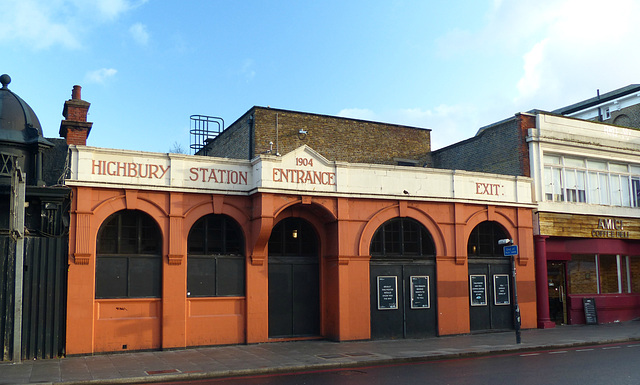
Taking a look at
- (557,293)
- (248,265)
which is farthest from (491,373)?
(557,293)

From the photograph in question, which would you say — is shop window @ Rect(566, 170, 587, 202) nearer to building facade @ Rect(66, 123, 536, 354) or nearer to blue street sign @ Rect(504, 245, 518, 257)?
building facade @ Rect(66, 123, 536, 354)

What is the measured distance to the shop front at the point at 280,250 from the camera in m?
16.1

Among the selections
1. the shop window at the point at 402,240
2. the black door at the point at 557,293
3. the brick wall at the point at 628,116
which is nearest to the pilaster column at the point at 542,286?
the black door at the point at 557,293

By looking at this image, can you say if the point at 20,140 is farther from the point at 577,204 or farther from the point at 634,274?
the point at 634,274

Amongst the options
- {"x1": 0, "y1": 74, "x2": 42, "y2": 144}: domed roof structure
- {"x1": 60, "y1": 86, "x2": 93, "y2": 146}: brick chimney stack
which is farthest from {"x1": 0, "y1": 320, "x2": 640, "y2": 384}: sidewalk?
{"x1": 60, "y1": 86, "x2": 93, "y2": 146}: brick chimney stack

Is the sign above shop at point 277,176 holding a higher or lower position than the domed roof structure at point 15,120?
lower

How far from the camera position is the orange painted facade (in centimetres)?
1573

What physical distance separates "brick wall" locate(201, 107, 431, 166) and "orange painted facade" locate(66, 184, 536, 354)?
524 cm

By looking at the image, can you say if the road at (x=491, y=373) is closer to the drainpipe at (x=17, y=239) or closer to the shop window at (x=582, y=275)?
the drainpipe at (x=17, y=239)

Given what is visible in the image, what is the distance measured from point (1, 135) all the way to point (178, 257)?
220 inches

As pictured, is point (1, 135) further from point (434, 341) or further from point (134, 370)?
point (434, 341)

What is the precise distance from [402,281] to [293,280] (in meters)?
3.73

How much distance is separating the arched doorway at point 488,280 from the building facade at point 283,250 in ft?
0.15

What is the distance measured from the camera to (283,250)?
61.8 ft
